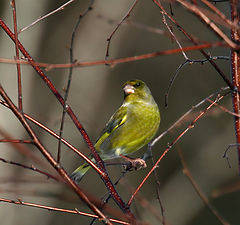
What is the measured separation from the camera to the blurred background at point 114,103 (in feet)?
28.3

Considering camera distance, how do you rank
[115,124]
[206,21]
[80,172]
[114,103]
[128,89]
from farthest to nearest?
1. [114,103]
2. [128,89]
3. [115,124]
4. [80,172]
5. [206,21]

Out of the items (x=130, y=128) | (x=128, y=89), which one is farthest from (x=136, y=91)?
(x=130, y=128)

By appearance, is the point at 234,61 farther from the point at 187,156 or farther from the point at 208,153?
the point at 187,156

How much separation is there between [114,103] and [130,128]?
7069 millimetres

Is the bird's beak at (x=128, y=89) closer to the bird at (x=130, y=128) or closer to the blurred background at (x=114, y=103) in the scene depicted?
the bird at (x=130, y=128)

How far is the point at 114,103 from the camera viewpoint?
11.8 meters

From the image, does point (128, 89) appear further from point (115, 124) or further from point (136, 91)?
point (115, 124)

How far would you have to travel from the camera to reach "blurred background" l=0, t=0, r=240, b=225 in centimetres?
864

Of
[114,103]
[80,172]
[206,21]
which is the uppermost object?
[206,21]

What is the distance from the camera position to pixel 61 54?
37.7ft

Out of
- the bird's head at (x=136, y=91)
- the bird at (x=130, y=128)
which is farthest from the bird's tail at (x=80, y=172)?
the bird's head at (x=136, y=91)

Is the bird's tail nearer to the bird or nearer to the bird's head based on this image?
the bird

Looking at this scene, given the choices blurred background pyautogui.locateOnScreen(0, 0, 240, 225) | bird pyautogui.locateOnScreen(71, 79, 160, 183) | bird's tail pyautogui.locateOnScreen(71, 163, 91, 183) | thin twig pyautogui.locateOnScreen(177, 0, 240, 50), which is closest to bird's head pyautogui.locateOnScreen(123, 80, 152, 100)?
bird pyautogui.locateOnScreen(71, 79, 160, 183)

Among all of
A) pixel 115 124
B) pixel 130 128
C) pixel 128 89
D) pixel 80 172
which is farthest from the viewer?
pixel 128 89
